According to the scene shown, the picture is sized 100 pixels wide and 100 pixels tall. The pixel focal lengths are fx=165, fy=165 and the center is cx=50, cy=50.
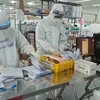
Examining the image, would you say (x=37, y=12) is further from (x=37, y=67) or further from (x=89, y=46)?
(x=37, y=67)

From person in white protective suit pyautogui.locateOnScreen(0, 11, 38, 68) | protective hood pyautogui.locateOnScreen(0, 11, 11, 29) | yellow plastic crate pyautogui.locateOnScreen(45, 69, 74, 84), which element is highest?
protective hood pyautogui.locateOnScreen(0, 11, 11, 29)

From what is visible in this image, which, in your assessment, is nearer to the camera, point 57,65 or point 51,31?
point 57,65

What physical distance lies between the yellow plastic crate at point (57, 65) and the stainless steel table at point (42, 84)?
1.9 inches

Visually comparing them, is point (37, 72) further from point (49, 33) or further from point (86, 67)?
point (49, 33)

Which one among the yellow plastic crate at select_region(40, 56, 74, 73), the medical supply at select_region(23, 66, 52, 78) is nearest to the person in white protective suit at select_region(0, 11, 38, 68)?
the yellow plastic crate at select_region(40, 56, 74, 73)

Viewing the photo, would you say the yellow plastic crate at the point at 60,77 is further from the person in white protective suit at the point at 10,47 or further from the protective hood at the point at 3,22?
the protective hood at the point at 3,22

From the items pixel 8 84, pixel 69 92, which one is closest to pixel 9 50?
pixel 8 84

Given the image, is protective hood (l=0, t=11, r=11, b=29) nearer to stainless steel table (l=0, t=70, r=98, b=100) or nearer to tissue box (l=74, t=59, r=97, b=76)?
stainless steel table (l=0, t=70, r=98, b=100)

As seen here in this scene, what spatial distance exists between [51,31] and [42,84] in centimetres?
113

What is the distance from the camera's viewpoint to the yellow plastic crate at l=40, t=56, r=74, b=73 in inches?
62.2

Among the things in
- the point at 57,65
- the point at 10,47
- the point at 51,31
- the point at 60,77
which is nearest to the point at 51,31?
the point at 51,31

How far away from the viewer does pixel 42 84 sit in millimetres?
1335

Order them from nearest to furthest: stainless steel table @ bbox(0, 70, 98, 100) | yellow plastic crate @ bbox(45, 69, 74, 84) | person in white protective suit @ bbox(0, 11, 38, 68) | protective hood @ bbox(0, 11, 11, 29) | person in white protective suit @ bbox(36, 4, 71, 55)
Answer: stainless steel table @ bbox(0, 70, 98, 100)
yellow plastic crate @ bbox(45, 69, 74, 84)
protective hood @ bbox(0, 11, 11, 29)
person in white protective suit @ bbox(0, 11, 38, 68)
person in white protective suit @ bbox(36, 4, 71, 55)

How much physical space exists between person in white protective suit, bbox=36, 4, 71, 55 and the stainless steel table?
29.1 inches
